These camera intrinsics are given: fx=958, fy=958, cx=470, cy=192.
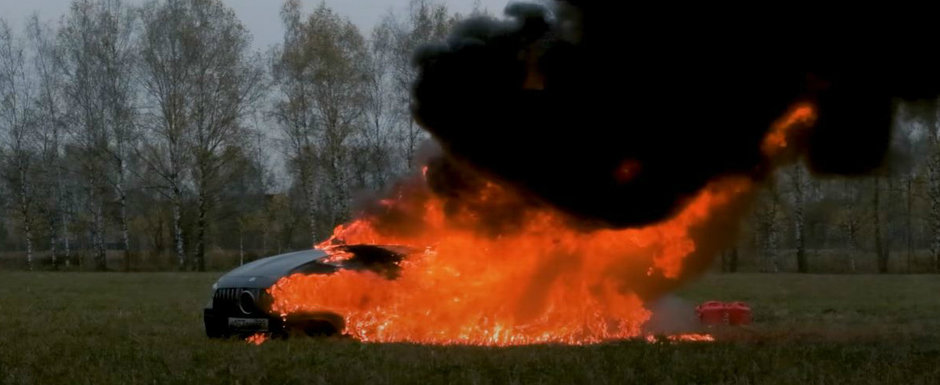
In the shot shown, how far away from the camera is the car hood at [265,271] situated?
37.4 feet

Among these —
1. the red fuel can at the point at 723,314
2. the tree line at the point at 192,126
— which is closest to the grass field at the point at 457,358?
the red fuel can at the point at 723,314

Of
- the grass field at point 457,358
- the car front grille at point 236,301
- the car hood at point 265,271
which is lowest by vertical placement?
the grass field at point 457,358

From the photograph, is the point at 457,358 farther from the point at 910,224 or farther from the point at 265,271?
the point at 910,224

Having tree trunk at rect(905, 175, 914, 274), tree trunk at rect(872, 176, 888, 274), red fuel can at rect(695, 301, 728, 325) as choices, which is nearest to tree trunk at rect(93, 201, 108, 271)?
tree trunk at rect(872, 176, 888, 274)

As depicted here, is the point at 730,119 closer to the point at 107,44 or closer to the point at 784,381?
the point at 784,381

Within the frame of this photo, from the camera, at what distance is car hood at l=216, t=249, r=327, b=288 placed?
11.4 metres

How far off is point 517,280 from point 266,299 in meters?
3.19

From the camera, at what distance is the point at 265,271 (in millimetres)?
11594

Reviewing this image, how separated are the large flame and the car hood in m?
0.16

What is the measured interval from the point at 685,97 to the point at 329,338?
16.6ft

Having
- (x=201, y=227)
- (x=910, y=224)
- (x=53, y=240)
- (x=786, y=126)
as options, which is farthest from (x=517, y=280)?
(x=53, y=240)

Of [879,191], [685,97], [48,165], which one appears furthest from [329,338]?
[48,165]

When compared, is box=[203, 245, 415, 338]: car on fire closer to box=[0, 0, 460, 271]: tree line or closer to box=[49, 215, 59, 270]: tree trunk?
box=[0, 0, 460, 271]: tree line

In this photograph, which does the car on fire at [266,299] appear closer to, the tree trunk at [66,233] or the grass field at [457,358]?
the grass field at [457,358]
